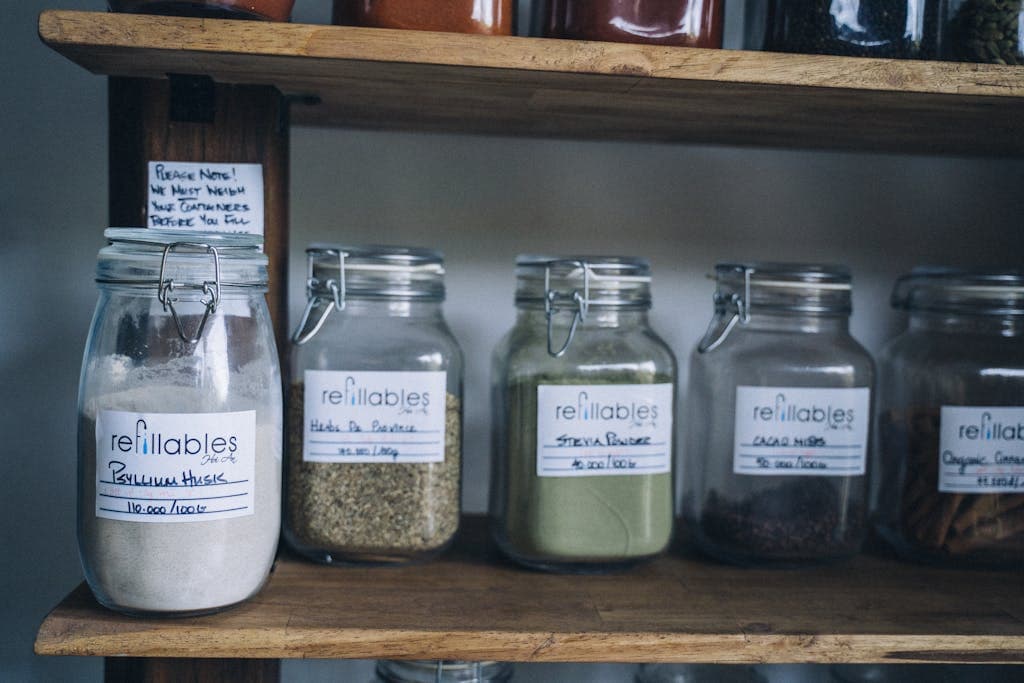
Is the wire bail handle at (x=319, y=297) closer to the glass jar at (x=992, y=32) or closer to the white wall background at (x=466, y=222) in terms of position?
the white wall background at (x=466, y=222)

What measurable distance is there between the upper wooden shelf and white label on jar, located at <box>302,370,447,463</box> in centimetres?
25

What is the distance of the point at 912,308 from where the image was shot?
88cm

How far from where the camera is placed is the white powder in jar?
2.01 feet

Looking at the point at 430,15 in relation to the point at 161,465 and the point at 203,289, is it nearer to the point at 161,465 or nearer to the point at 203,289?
the point at 203,289

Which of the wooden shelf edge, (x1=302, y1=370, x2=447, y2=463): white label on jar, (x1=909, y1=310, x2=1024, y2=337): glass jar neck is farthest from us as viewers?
(x1=909, y1=310, x2=1024, y2=337): glass jar neck

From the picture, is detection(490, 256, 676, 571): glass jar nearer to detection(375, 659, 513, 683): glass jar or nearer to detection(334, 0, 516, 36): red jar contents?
detection(375, 659, 513, 683): glass jar

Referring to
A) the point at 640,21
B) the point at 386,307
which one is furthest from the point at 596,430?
the point at 640,21

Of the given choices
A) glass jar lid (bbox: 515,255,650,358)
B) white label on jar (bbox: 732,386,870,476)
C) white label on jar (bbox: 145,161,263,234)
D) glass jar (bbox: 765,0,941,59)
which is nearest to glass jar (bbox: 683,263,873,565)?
white label on jar (bbox: 732,386,870,476)

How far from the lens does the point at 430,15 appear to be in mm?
641

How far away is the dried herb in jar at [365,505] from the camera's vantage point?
2.42 ft

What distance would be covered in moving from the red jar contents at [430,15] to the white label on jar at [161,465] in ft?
1.04

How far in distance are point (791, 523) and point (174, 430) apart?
0.54m

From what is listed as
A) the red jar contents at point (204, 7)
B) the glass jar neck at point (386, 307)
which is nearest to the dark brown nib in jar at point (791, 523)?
the glass jar neck at point (386, 307)

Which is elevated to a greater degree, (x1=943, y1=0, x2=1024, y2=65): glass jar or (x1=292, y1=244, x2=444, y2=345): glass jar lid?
(x1=943, y1=0, x2=1024, y2=65): glass jar
